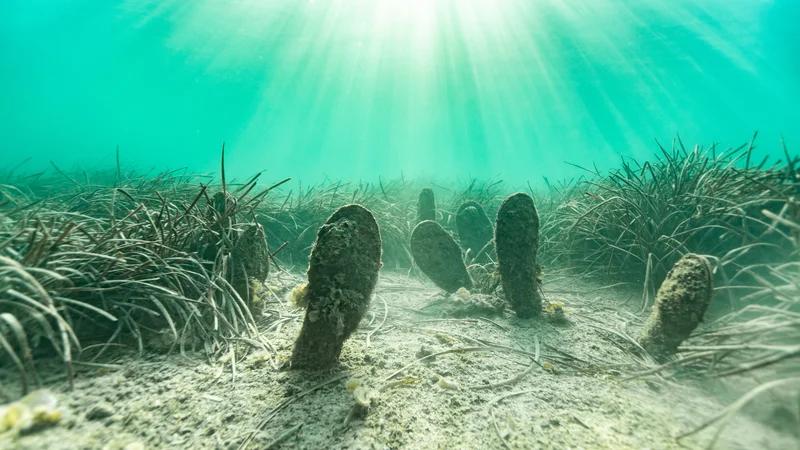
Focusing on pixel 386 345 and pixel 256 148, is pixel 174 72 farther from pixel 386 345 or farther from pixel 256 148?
pixel 386 345

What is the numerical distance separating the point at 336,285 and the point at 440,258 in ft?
5.33

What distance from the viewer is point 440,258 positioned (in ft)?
9.48

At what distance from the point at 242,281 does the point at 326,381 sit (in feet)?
3.32

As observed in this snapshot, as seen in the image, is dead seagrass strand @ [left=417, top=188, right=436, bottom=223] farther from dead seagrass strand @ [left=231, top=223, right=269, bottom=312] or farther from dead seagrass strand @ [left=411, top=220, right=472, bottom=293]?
dead seagrass strand @ [left=231, top=223, right=269, bottom=312]

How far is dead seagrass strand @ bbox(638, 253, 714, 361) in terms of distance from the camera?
1421 millimetres

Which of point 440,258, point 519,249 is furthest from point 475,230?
point 519,249

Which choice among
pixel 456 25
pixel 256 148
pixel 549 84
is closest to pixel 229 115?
pixel 256 148

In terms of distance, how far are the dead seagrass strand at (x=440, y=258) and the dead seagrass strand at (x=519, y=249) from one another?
2.02 ft

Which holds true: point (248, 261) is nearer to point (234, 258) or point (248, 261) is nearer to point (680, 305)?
point (234, 258)

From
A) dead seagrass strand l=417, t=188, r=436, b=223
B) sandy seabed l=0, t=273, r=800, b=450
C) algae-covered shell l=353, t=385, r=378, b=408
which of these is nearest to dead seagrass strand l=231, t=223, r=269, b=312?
sandy seabed l=0, t=273, r=800, b=450

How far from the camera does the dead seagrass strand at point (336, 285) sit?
1406mm

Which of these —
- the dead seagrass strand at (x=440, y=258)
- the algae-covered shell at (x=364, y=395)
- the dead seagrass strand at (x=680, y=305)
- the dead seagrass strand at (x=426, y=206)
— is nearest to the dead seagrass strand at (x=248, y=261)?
the algae-covered shell at (x=364, y=395)

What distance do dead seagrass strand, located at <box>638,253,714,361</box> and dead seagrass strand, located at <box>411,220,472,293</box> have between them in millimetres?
1470

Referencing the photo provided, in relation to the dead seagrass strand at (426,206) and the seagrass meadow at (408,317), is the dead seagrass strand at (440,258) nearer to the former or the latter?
the seagrass meadow at (408,317)
